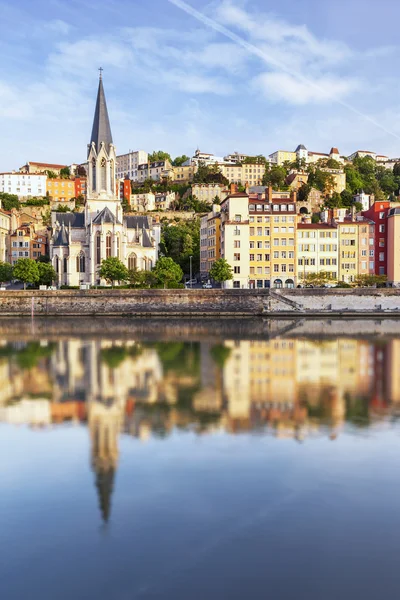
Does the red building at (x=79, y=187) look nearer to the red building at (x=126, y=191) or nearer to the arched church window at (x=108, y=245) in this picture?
the red building at (x=126, y=191)

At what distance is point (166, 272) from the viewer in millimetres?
→ 74812

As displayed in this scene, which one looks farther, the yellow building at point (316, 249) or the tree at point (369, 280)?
the yellow building at point (316, 249)

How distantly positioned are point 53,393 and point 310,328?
3155 cm

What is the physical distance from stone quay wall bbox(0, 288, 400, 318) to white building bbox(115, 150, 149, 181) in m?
107

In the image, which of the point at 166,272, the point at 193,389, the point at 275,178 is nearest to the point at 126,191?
the point at 275,178

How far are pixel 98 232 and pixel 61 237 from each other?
6.47m

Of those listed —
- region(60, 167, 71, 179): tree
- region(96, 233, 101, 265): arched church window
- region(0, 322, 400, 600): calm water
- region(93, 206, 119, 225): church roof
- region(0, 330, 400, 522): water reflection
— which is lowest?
region(0, 322, 400, 600): calm water

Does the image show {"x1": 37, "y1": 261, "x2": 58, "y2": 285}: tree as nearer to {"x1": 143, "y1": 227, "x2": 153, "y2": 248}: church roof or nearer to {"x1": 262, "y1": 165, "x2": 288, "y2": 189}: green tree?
{"x1": 143, "y1": 227, "x2": 153, "y2": 248}: church roof

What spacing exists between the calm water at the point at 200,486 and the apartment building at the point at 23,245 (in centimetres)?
7933

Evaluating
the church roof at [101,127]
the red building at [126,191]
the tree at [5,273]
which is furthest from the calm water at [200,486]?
the red building at [126,191]

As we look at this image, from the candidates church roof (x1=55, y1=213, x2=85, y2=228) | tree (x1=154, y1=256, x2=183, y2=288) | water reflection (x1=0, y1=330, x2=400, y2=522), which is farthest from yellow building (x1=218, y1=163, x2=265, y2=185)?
water reflection (x1=0, y1=330, x2=400, y2=522)

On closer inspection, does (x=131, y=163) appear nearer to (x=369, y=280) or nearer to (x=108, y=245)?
(x=108, y=245)

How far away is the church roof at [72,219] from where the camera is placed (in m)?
93.2

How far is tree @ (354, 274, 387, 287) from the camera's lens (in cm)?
7462
